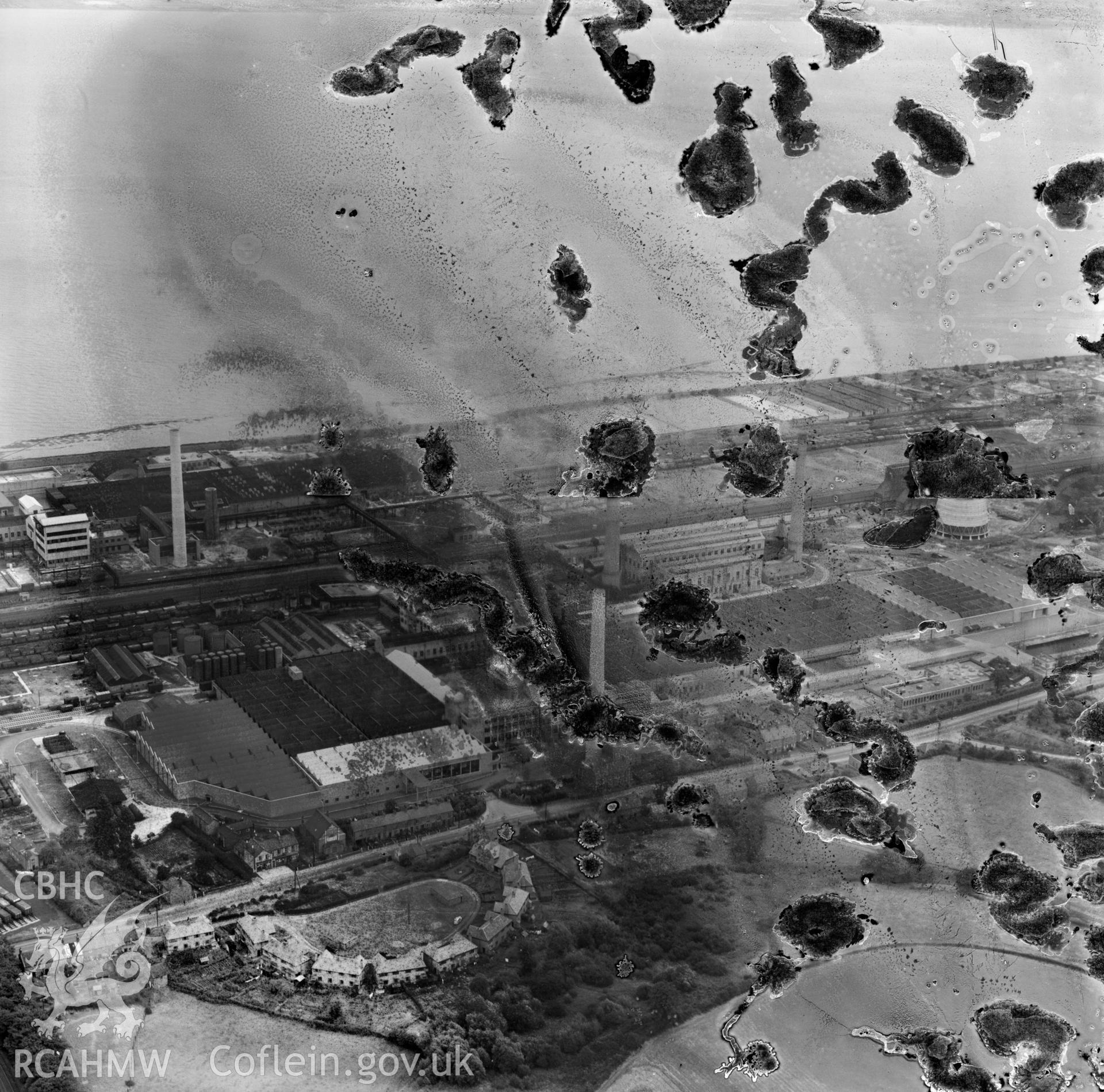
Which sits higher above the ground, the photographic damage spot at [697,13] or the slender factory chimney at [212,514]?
the photographic damage spot at [697,13]

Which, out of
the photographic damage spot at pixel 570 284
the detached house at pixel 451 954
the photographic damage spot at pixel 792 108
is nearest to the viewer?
the detached house at pixel 451 954

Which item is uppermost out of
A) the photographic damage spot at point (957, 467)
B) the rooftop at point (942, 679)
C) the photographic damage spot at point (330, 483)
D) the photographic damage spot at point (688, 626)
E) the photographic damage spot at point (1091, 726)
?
the photographic damage spot at point (957, 467)

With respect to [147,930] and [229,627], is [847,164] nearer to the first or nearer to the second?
[229,627]

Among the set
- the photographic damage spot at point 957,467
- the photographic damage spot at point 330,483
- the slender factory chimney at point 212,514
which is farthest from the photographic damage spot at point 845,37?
the slender factory chimney at point 212,514

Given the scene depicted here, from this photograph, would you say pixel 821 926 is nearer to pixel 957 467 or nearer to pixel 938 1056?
pixel 938 1056

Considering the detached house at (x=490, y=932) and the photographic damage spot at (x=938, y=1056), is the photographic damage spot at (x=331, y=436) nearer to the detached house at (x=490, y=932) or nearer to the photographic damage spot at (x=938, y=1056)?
the detached house at (x=490, y=932)

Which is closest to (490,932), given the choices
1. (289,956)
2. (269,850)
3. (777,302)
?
(289,956)
